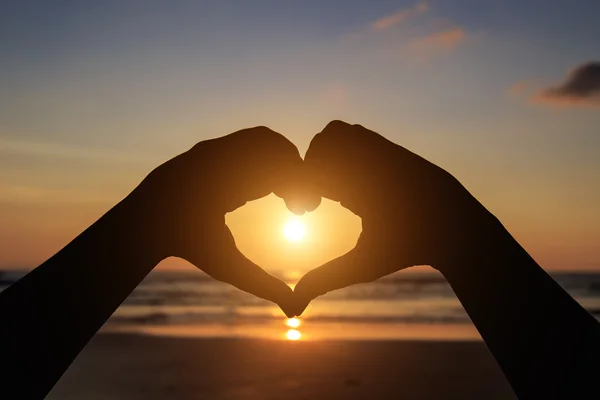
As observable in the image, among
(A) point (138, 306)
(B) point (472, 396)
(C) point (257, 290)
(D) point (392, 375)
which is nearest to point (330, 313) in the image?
(A) point (138, 306)

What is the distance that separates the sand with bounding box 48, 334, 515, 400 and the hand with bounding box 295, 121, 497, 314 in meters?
9.85

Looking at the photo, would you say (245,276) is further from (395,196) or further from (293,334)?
(293,334)

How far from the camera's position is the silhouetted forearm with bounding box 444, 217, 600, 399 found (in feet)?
5.47

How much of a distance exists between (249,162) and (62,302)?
68cm

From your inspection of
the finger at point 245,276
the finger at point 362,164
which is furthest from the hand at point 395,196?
the finger at point 245,276

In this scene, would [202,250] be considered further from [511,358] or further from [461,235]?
[511,358]

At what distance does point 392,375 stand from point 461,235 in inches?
492

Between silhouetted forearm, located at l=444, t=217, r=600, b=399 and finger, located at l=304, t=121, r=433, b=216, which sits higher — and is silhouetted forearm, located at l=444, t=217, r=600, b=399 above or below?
below

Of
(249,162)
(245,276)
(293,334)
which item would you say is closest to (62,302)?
(249,162)

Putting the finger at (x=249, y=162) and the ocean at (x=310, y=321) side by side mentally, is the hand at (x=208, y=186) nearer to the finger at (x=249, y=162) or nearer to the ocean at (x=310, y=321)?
the finger at (x=249, y=162)

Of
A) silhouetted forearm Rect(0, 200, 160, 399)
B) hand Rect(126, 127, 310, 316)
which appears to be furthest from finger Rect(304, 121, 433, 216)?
silhouetted forearm Rect(0, 200, 160, 399)

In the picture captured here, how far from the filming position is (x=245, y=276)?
2416 millimetres

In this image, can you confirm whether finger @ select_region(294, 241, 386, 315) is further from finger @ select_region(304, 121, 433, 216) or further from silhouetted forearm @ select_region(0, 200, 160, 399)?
silhouetted forearm @ select_region(0, 200, 160, 399)

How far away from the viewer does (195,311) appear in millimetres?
31594
